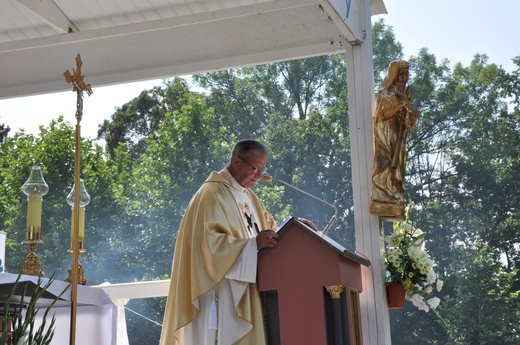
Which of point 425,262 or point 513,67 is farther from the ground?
point 513,67

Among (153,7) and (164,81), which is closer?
(153,7)

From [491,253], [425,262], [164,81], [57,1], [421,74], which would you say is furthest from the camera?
[164,81]

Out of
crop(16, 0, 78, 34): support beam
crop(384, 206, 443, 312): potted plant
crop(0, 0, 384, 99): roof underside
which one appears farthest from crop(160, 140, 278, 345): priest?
crop(16, 0, 78, 34): support beam

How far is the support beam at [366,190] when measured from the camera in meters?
5.32

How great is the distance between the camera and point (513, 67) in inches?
725

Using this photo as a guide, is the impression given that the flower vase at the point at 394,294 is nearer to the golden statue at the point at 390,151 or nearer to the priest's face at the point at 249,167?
the golden statue at the point at 390,151

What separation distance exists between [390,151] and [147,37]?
2.57m

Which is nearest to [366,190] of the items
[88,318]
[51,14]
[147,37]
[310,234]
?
[310,234]

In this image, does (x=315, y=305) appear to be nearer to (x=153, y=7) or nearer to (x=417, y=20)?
(x=153, y=7)

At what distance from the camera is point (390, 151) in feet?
17.7

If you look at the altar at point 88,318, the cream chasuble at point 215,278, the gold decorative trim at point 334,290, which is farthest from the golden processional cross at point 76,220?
the gold decorative trim at point 334,290

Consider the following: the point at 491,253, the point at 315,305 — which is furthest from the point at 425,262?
the point at 491,253

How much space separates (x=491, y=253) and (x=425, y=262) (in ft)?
39.7

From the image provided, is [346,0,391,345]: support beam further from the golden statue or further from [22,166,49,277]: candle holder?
[22,166,49,277]: candle holder
